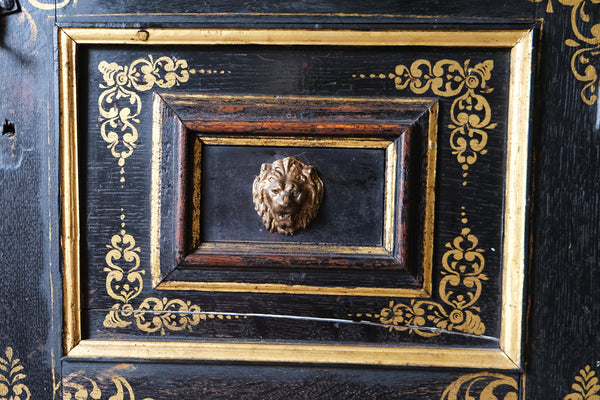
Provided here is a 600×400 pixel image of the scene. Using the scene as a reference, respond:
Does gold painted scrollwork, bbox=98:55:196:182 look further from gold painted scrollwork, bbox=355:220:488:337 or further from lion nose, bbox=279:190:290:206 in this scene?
gold painted scrollwork, bbox=355:220:488:337

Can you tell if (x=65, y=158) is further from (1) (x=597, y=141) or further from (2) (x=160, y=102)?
(1) (x=597, y=141)

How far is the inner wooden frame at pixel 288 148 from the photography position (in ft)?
1.82

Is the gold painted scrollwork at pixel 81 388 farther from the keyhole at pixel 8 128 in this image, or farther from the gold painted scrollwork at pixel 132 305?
the keyhole at pixel 8 128

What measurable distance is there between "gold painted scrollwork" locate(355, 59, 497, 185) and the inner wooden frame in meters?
0.03

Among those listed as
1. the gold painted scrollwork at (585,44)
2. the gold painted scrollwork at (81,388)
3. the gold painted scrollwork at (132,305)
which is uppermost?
the gold painted scrollwork at (585,44)

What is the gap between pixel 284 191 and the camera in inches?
21.4

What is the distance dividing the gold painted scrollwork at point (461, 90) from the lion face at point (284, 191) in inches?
6.3

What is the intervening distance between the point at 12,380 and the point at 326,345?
0.44 meters

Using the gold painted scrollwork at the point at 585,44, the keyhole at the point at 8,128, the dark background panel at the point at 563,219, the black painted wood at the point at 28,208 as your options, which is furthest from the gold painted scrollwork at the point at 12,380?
the gold painted scrollwork at the point at 585,44

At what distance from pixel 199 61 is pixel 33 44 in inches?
8.9

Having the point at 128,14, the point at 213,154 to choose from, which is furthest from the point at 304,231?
the point at 128,14

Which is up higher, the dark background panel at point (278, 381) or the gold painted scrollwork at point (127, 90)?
the gold painted scrollwork at point (127, 90)

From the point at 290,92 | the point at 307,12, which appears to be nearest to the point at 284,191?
the point at 290,92

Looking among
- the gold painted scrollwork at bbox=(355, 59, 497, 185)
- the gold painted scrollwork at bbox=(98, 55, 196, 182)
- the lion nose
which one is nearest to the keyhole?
the gold painted scrollwork at bbox=(98, 55, 196, 182)
